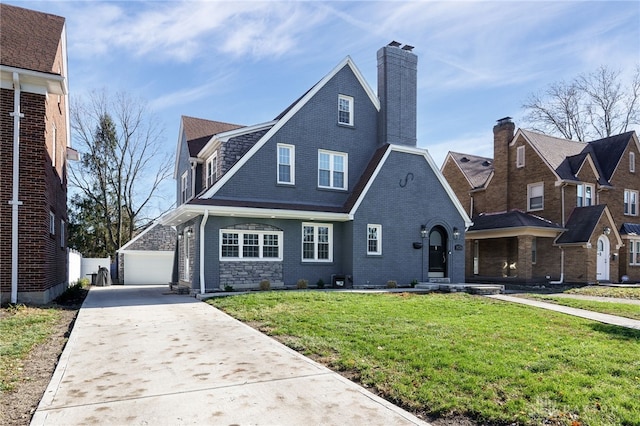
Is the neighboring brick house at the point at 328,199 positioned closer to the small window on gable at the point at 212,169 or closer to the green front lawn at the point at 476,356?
the small window on gable at the point at 212,169

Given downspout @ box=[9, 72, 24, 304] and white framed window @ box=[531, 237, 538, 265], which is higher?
downspout @ box=[9, 72, 24, 304]

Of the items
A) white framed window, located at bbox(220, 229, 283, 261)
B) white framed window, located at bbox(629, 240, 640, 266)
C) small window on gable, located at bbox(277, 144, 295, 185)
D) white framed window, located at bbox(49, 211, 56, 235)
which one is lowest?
white framed window, located at bbox(629, 240, 640, 266)

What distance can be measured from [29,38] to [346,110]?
11.2 m

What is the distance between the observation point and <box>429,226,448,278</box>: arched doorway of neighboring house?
20047 millimetres

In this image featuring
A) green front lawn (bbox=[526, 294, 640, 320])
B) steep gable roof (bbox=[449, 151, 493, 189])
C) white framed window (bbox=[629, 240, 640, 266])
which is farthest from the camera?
steep gable roof (bbox=[449, 151, 493, 189])

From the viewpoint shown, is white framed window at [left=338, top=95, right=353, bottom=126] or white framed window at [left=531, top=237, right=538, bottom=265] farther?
white framed window at [left=531, top=237, right=538, bottom=265]

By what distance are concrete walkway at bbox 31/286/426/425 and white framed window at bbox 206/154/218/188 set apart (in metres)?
10.1

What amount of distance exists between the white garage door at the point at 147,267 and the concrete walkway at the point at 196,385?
19.3 m

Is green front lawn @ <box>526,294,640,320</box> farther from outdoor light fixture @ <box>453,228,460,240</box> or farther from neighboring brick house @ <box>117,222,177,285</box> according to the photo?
neighboring brick house @ <box>117,222,177,285</box>

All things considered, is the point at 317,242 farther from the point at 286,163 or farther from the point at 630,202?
the point at 630,202

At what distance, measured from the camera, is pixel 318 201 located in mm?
18359

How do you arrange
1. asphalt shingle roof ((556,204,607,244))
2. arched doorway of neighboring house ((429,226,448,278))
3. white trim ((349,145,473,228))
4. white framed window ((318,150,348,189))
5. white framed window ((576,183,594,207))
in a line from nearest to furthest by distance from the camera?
white trim ((349,145,473,228)) < white framed window ((318,150,348,189)) < arched doorway of neighboring house ((429,226,448,278)) < asphalt shingle roof ((556,204,607,244)) < white framed window ((576,183,594,207))

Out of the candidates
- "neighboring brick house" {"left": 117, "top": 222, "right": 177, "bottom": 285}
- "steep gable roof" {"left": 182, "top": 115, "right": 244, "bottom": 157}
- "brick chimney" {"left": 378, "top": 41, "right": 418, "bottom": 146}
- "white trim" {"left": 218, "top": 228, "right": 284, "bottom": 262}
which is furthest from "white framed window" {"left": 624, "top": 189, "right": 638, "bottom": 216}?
"neighboring brick house" {"left": 117, "top": 222, "right": 177, "bottom": 285}

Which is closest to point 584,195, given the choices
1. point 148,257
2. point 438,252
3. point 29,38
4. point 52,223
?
point 438,252
